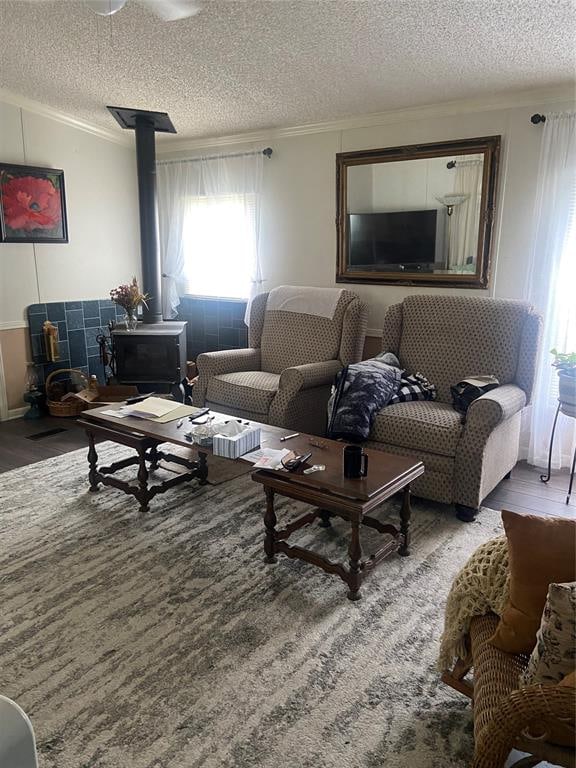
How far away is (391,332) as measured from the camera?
3.73 metres

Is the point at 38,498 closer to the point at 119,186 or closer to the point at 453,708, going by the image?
the point at 453,708

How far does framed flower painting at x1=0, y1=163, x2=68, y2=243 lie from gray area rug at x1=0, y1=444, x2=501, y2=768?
8.10ft

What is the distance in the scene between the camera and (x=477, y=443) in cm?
276

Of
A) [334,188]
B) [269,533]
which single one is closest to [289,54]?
[334,188]

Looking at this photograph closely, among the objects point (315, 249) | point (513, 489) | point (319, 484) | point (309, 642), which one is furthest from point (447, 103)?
point (309, 642)

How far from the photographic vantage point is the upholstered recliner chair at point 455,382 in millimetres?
2795

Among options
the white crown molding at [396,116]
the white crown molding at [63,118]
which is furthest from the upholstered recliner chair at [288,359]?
the white crown molding at [63,118]

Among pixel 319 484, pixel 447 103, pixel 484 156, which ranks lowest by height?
pixel 319 484

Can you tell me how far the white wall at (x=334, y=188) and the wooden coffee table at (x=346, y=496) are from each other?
187 cm

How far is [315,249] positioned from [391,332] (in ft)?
3.75

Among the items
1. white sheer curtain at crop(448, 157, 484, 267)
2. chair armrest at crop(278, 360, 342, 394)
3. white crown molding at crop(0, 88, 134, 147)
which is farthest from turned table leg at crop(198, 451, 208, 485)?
white crown molding at crop(0, 88, 134, 147)

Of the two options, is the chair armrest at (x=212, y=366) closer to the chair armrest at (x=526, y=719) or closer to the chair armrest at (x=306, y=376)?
the chair armrest at (x=306, y=376)

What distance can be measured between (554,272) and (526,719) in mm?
2894

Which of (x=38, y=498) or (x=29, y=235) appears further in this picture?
(x=29, y=235)
